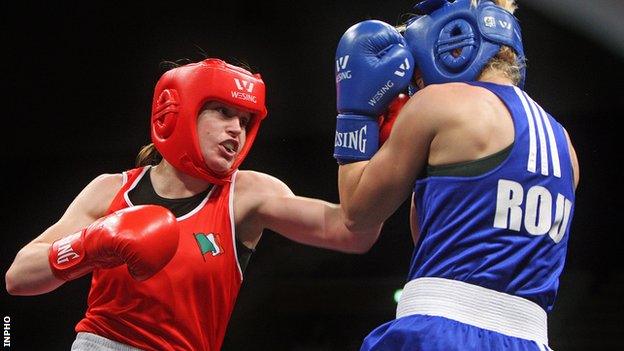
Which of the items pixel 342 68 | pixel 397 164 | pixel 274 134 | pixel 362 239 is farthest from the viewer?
pixel 274 134

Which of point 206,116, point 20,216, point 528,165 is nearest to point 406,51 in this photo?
point 528,165

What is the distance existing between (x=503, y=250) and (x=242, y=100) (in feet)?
3.65

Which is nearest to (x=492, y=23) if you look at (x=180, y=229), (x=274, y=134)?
(x=180, y=229)

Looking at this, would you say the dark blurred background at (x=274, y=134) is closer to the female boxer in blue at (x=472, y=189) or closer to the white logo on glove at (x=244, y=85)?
the white logo on glove at (x=244, y=85)

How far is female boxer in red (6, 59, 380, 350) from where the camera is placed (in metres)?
2.27

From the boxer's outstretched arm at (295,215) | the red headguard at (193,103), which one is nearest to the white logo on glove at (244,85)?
the red headguard at (193,103)

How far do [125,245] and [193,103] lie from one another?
555 mm

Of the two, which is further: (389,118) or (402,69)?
(389,118)

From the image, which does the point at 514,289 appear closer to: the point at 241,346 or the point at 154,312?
the point at 154,312

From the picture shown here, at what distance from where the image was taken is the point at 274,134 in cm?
588

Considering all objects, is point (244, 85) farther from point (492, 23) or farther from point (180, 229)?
point (492, 23)

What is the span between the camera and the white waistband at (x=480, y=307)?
1.72 metres

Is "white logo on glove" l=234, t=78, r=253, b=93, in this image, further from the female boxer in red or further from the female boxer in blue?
the female boxer in blue

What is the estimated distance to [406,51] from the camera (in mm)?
2004
